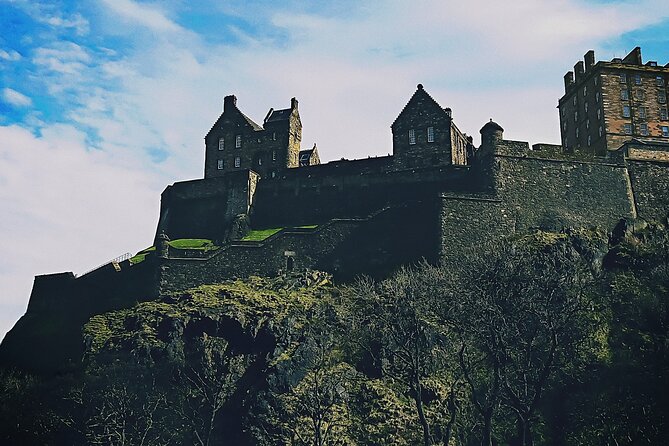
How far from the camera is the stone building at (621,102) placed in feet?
212

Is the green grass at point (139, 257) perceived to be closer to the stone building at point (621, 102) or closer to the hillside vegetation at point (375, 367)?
the hillside vegetation at point (375, 367)

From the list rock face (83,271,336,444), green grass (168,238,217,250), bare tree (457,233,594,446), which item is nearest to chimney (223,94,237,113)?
green grass (168,238,217,250)

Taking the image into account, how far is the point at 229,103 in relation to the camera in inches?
2908

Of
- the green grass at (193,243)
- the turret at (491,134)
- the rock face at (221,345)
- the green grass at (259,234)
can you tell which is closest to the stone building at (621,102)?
the turret at (491,134)

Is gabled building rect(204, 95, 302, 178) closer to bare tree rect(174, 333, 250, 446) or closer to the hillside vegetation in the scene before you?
the hillside vegetation

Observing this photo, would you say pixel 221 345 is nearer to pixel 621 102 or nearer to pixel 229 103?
pixel 229 103

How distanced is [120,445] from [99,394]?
357 cm

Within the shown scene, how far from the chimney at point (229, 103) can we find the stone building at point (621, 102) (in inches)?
1286

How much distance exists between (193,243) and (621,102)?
38.5m

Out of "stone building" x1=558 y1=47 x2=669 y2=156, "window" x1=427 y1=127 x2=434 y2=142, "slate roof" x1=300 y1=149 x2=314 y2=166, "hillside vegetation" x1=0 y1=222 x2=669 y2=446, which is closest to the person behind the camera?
"hillside vegetation" x1=0 y1=222 x2=669 y2=446

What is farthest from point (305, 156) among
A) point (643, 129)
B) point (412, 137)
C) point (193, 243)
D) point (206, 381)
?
point (206, 381)

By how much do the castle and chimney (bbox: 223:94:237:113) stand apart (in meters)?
10.2

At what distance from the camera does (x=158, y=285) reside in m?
53.2

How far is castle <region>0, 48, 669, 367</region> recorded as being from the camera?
53625 mm
